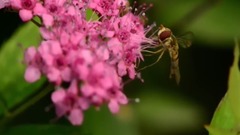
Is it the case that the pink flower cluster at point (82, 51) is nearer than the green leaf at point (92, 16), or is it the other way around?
the pink flower cluster at point (82, 51)

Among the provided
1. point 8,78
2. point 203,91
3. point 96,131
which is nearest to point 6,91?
point 8,78

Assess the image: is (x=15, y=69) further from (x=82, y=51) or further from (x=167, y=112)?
(x=167, y=112)

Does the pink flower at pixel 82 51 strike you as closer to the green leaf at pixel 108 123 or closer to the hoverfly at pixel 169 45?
the hoverfly at pixel 169 45

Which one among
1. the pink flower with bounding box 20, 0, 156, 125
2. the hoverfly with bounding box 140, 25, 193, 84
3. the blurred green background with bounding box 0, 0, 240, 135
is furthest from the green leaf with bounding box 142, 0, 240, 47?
the pink flower with bounding box 20, 0, 156, 125

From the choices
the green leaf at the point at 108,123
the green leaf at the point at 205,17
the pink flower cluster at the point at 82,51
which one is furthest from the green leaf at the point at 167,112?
the pink flower cluster at the point at 82,51

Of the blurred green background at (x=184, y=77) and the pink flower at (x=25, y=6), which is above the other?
the pink flower at (x=25, y=6)

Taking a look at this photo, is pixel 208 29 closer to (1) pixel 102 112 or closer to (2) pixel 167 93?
(2) pixel 167 93

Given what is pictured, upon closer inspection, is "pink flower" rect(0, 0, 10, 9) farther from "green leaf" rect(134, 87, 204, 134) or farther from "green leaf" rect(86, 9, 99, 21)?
"green leaf" rect(134, 87, 204, 134)
